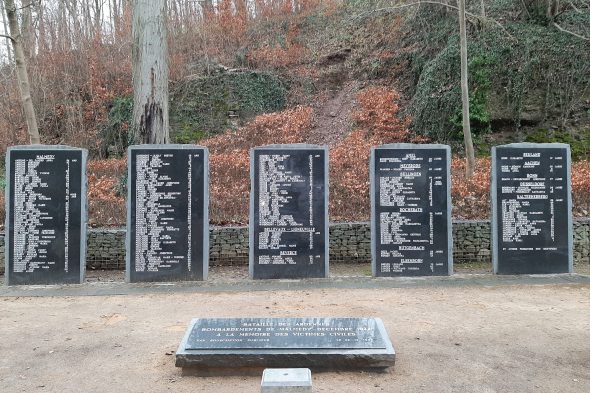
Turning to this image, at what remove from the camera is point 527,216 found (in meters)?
8.35

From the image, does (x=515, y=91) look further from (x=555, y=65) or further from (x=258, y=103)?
(x=258, y=103)

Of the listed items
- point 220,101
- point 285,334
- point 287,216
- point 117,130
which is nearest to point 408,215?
point 287,216

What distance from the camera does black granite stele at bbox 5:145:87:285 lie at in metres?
7.97

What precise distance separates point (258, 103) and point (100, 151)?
6.45m

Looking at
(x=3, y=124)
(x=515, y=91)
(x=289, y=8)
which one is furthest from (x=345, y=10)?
(x=3, y=124)

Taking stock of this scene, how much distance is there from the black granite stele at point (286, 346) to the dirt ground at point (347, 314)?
0.41ft

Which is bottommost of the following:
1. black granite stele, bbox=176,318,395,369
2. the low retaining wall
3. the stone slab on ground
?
black granite stele, bbox=176,318,395,369

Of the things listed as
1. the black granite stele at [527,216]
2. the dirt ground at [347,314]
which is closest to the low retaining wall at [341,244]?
the black granite stele at [527,216]

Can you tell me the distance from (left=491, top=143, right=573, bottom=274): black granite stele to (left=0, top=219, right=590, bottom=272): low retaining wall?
45.0 inches

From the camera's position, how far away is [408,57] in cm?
2009

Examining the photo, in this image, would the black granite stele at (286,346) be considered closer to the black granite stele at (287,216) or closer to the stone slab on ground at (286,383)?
the stone slab on ground at (286,383)

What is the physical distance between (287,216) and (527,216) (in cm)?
407

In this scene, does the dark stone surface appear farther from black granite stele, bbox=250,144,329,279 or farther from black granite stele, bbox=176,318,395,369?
black granite stele, bbox=250,144,329,279

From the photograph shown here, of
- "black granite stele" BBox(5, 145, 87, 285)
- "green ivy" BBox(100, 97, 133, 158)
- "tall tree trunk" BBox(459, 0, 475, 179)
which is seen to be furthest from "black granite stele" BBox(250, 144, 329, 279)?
"green ivy" BBox(100, 97, 133, 158)
